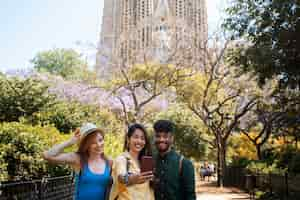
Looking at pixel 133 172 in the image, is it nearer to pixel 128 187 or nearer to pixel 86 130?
pixel 128 187

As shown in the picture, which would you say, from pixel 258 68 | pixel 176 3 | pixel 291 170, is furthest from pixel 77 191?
pixel 176 3

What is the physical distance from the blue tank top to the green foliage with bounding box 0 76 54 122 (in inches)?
418

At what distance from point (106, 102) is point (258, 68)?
42.6ft

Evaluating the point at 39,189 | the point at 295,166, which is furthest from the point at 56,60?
the point at 39,189

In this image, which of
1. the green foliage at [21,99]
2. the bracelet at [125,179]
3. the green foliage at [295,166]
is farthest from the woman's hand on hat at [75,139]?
the green foliage at [21,99]

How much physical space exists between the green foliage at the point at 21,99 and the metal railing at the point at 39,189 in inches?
280

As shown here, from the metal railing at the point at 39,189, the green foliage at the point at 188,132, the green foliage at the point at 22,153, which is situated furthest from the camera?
the green foliage at the point at 188,132

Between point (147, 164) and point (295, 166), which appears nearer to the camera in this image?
point (147, 164)

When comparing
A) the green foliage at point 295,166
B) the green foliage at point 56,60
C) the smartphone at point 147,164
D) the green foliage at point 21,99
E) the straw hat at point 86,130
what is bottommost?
the green foliage at point 295,166

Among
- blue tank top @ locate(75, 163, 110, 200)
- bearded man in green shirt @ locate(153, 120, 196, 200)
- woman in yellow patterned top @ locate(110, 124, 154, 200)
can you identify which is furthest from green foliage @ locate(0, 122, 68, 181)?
bearded man in green shirt @ locate(153, 120, 196, 200)

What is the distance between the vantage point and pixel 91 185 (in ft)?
8.46

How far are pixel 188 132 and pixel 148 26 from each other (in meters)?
19.1

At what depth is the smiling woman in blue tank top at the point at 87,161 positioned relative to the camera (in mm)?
2576

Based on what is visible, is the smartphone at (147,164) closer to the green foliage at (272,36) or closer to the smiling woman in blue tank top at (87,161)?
the smiling woman in blue tank top at (87,161)
